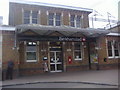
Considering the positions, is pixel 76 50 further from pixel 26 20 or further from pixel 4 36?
pixel 4 36

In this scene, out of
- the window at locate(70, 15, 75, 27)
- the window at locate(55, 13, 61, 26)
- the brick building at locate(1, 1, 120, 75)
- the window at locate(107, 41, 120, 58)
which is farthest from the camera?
the window at locate(70, 15, 75, 27)

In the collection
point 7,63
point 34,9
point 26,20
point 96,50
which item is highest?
point 34,9

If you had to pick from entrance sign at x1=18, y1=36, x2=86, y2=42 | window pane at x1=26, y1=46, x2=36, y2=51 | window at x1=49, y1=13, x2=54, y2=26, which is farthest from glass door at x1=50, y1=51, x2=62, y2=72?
window at x1=49, y1=13, x2=54, y2=26

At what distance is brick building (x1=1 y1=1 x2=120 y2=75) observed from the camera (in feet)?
46.5

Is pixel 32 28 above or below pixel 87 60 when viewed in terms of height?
above

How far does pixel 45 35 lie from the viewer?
14914mm

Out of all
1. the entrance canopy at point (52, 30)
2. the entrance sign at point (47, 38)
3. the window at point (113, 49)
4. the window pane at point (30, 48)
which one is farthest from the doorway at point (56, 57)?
the window at point (113, 49)

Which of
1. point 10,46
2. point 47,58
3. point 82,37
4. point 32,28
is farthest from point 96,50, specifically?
point 10,46

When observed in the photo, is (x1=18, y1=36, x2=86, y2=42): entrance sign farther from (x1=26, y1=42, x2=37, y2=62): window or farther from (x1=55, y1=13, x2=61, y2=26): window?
(x1=55, y1=13, x2=61, y2=26): window

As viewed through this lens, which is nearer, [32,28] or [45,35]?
[32,28]

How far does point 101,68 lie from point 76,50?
12.3 ft

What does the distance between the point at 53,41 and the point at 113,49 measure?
8542 millimetres

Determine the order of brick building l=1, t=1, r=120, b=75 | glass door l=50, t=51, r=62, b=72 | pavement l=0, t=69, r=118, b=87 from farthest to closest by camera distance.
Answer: glass door l=50, t=51, r=62, b=72 → brick building l=1, t=1, r=120, b=75 → pavement l=0, t=69, r=118, b=87

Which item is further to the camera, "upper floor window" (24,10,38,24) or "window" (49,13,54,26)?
"window" (49,13,54,26)
